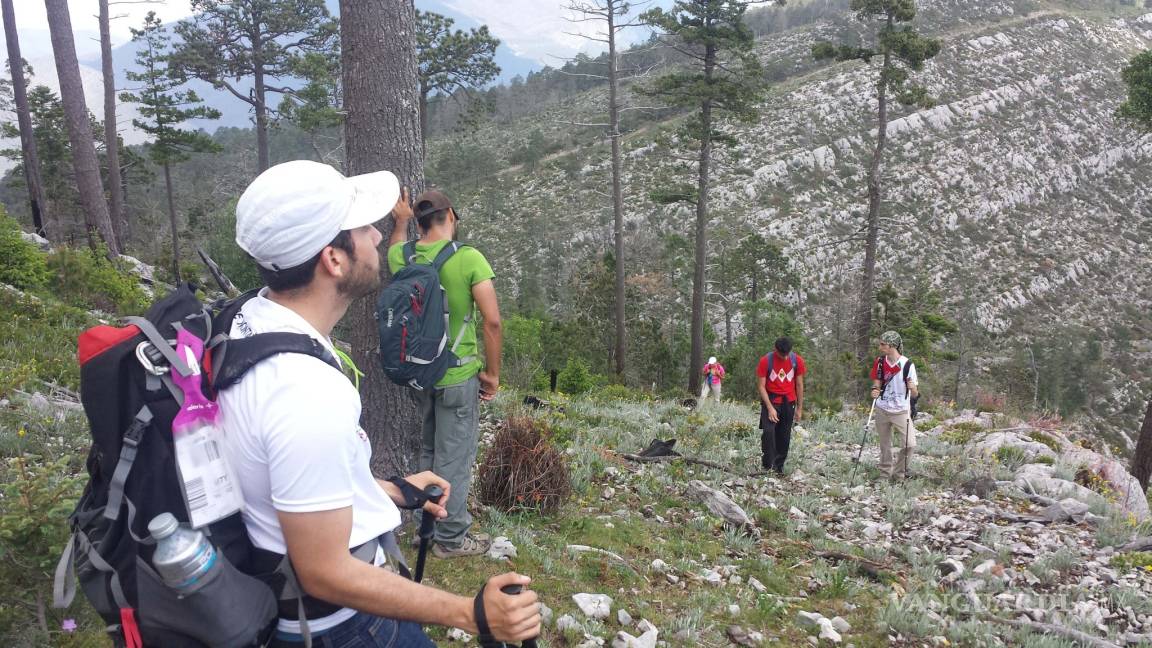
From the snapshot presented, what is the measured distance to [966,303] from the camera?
43.2 m

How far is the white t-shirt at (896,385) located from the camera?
27.7ft

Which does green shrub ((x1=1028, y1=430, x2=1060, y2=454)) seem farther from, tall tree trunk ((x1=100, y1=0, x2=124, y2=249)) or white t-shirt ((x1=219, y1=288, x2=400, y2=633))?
tall tree trunk ((x1=100, y1=0, x2=124, y2=249))

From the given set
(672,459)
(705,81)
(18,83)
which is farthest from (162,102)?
(672,459)

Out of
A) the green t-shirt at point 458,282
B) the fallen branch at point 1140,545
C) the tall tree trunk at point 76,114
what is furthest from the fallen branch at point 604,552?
the tall tree trunk at point 76,114

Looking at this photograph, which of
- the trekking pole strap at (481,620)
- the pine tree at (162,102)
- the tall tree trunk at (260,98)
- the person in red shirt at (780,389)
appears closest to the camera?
the trekking pole strap at (481,620)

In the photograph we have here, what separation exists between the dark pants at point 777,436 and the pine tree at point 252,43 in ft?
81.3

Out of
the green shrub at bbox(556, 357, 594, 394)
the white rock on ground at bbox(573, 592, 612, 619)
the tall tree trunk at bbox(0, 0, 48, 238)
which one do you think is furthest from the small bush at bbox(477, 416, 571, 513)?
the tall tree trunk at bbox(0, 0, 48, 238)

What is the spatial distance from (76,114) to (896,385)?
16188 millimetres

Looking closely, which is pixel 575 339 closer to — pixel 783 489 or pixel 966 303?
pixel 783 489

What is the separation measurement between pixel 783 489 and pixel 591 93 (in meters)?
70.1

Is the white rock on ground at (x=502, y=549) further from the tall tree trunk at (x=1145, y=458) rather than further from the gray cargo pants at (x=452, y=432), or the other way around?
the tall tree trunk at (x=1145, y=458)

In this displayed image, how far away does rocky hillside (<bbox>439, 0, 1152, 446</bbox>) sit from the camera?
45.0m

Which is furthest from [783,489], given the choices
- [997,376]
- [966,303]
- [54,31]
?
[966,303]

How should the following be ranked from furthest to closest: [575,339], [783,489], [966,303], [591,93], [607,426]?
[591,93] → [966,303] → [575,339] → [607,426] → [783,489]
